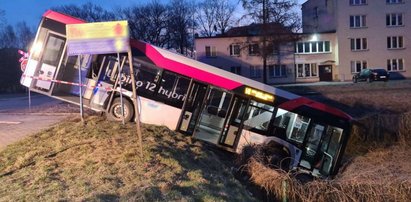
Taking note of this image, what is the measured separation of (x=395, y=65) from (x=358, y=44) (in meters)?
5.68

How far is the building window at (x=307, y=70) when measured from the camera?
67.1 meters

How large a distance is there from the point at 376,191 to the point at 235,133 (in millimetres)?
5082

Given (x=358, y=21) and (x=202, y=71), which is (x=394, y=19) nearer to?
(x=358, y=21)

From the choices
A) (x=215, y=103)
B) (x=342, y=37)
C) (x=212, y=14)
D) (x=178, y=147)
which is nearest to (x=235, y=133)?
(x=215, y=103)

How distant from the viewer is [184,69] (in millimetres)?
13719

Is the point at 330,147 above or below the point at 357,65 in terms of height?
below

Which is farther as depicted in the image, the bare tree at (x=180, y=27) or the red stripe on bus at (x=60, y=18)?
the bare tree at (x=180, y=27)

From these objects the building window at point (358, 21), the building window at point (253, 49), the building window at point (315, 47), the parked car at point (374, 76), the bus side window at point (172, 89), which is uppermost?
the building window at point (358, 21)

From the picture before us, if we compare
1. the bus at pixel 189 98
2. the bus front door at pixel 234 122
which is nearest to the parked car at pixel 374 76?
the bus at pixel 189 98

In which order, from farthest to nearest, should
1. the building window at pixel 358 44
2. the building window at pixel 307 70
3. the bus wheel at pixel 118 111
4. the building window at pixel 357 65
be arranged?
1. the building window at pixel 307 70
2. the building window at pixel 358 44
3. the building window at pixel 357 65
4. the bus wheel at pixel 118 111

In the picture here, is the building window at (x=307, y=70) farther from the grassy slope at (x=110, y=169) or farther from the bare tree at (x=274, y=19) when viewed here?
the grassy slope at (x=110, y=169)

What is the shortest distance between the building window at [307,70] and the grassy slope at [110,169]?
58.2 m

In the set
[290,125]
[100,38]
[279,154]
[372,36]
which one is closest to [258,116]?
[290,125]

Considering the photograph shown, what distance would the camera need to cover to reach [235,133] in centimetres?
1348
